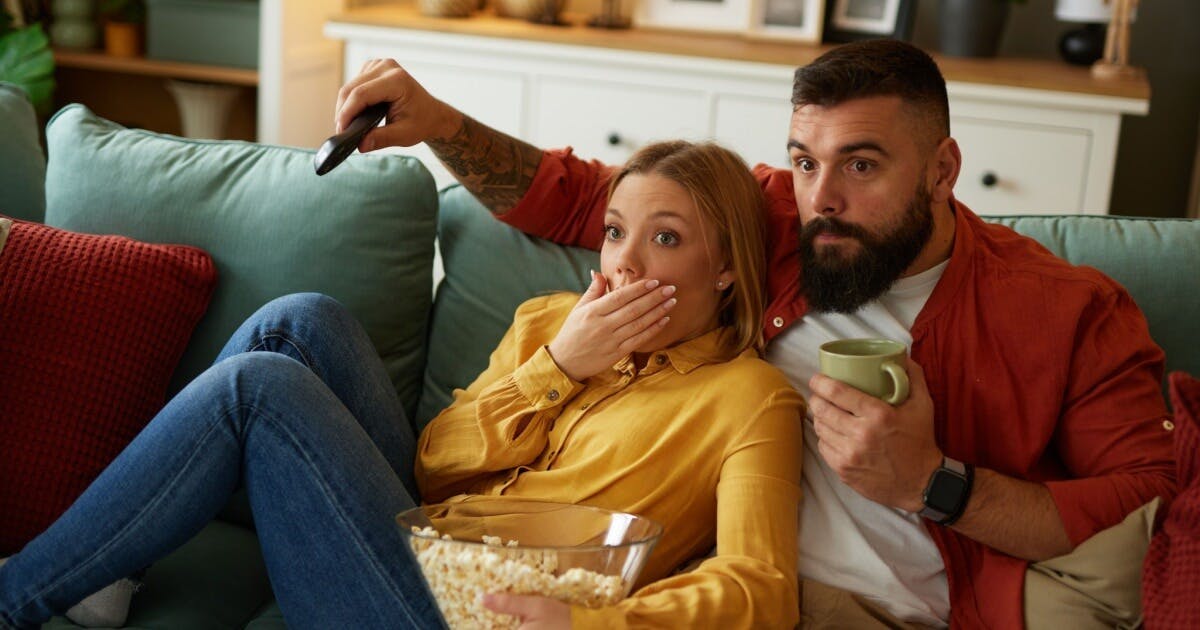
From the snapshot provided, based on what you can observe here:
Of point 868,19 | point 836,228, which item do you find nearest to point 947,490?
point 836,228

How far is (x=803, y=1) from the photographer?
3.38m

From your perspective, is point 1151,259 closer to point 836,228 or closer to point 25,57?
point 836,228

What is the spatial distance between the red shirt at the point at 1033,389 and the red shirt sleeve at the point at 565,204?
362 millimetres

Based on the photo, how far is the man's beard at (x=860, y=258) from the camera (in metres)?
1.60

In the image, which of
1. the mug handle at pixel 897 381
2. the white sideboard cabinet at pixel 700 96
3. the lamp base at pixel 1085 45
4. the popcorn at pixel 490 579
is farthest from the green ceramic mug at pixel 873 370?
the lamp base at pixel 1085 45

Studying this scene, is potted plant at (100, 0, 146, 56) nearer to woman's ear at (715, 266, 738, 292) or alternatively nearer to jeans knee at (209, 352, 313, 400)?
jeans knee at (209, 352, 313, 400)

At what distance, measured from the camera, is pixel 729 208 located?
1650mm

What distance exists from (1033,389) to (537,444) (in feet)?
2.01

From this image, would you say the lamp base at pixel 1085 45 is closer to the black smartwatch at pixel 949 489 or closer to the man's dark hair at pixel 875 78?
the man's dark hair at pixel 875 78

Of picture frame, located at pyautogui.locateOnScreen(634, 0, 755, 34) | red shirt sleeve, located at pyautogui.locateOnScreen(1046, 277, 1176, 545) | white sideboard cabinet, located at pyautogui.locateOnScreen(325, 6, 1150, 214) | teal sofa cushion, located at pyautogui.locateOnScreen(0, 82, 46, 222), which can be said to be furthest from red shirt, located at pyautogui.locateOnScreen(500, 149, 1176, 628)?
picture frame, located at pyautogui.locateOnScreen(634, 0, 755, 34)

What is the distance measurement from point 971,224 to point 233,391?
3.19ft

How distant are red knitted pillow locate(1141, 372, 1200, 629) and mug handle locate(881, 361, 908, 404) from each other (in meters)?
0.31

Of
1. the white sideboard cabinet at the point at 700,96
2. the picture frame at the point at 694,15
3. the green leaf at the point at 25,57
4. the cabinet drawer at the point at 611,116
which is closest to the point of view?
the white sideboard cabinet at the point at 700,96

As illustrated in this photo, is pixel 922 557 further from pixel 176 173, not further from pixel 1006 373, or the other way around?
pixel 176 173
